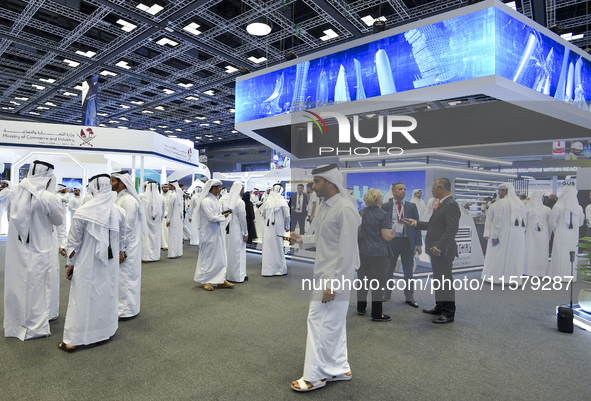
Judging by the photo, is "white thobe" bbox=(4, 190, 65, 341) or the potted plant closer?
"white thobe" bbox=(4, 190, 65, 341)

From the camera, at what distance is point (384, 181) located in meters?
3.39

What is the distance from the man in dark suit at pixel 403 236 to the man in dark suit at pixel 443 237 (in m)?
0.11

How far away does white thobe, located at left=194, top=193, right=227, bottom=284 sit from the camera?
16.6ft

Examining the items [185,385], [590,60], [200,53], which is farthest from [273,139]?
[200,53]

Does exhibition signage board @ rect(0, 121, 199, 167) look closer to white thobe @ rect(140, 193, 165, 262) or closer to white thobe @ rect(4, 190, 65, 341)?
white thobe @ rect(140, 193, 165, 262)

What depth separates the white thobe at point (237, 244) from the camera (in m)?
5.59

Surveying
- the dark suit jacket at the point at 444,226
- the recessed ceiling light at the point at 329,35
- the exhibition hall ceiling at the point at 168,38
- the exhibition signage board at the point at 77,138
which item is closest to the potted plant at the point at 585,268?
the dark suit jacket at the point at 444,226

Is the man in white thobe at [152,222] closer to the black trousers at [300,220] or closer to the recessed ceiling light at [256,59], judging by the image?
the recessed ceiling light at [256,59]

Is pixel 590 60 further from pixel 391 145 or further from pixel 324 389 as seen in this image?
pixel 324 389

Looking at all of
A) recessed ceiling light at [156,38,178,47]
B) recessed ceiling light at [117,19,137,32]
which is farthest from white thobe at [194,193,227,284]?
recessed ceiling light at [156,38,178,47]

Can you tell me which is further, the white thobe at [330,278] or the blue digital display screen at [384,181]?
the blue digital display screen at [384,181]

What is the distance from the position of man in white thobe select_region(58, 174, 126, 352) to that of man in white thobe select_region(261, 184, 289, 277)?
3235 millimetres

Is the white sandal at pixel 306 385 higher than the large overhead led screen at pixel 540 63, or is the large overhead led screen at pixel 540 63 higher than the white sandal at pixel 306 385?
the large overhead led screen at pixel 540 63

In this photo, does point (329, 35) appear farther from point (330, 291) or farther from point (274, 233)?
point (330, 291)
